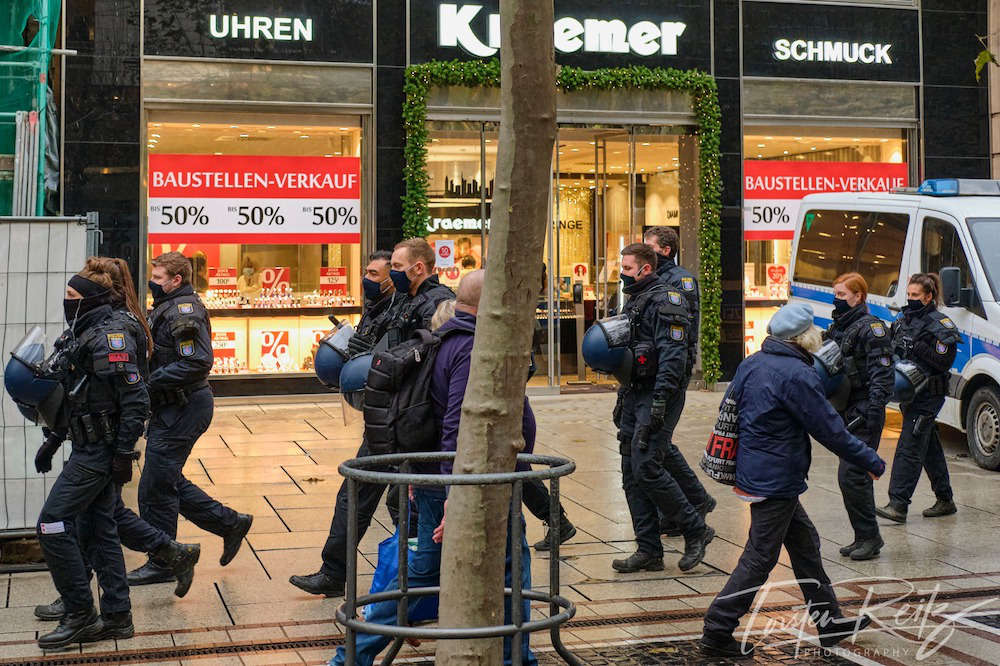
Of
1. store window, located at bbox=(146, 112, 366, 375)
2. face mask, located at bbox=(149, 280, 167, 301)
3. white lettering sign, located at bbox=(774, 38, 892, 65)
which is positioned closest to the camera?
face mask, located at bbox=(149, 280, 167, 301)

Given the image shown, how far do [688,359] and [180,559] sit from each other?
3217 mm

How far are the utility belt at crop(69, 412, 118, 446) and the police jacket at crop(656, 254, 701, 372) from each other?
3.40 meters

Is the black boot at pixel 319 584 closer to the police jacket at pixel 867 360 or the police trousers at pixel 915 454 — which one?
the police jacket at pixel 867 360

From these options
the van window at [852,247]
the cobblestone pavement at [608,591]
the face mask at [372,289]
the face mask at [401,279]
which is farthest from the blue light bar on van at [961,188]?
the face mask at [401,279]

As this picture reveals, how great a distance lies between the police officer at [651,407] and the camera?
7.75 meters

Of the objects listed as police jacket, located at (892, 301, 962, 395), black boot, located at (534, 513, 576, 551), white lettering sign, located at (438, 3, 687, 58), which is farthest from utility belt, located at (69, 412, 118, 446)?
white lettering sign, located at (438, 3, 687, 58)

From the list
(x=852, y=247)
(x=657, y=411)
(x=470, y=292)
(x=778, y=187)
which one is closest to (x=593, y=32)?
(x=778, y=187)

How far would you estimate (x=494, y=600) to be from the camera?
4.10 meters

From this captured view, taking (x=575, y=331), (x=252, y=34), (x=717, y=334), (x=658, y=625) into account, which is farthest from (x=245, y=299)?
(x=658, y=625)

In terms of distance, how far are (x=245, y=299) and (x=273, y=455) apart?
13.3ft

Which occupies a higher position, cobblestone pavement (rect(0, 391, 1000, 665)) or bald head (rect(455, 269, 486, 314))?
bald head (rect(455, 269, 486, 314))

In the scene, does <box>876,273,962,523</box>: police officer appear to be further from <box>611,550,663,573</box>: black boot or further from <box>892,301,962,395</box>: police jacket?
<box>611,550,663,573</box>: black boot

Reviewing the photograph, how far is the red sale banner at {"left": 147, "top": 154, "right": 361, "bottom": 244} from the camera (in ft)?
50.6

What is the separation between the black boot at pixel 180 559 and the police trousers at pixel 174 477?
464 millimetres
